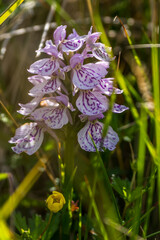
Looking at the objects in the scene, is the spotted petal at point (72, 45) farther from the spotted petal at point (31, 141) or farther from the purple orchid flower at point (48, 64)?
the spotted petal at point (31, 141)

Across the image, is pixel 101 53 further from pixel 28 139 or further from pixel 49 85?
pixel 28 139

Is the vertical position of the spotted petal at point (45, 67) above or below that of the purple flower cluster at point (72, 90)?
above

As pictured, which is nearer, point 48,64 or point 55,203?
point 55,203

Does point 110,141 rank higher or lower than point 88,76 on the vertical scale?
lower

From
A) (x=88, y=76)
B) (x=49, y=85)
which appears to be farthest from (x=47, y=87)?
(x=88, y=76)

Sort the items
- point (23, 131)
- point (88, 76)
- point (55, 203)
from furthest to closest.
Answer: point (23, 131) < point (88, 76) < point (55, 203)

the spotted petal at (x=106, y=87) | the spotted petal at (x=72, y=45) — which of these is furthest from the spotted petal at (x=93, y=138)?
the spotted petal at (x=72, y=45)

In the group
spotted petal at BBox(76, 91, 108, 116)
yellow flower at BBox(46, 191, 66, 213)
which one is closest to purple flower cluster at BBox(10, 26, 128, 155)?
spotted petal at BBox(76, 91, 108, 116)
